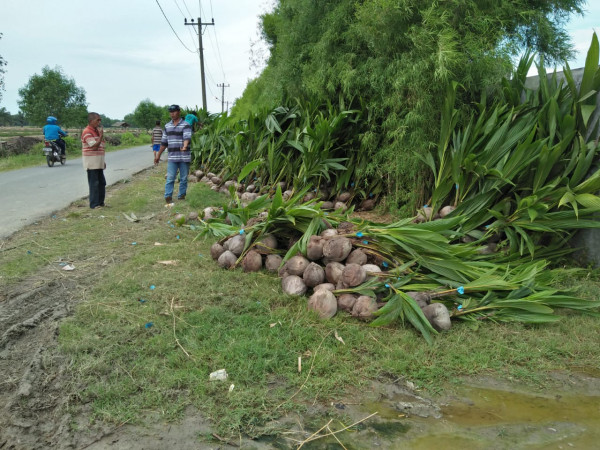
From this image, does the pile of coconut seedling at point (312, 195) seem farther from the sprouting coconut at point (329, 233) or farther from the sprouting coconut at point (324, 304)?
the sprouting coconut at point (324, 304)

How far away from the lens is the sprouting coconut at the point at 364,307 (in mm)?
2777

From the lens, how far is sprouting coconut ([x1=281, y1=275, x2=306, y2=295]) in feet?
10.1

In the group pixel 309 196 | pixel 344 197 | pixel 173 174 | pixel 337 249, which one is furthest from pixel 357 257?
pixel 173 174

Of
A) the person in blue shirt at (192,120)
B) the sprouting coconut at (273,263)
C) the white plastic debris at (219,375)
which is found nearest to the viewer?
the white plastic debris at (219,375)

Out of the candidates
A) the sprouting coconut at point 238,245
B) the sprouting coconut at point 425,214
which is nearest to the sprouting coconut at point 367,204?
the sprouting coconut at point 425,214

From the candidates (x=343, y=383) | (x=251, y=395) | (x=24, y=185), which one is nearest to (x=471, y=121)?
(x=343, y=383)

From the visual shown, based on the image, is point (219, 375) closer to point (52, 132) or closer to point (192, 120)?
point (192, 120)

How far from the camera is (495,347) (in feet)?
8.38

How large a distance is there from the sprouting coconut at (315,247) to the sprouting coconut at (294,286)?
0.20 m

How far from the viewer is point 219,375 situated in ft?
7.05

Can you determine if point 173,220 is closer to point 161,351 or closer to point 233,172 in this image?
point 233,172

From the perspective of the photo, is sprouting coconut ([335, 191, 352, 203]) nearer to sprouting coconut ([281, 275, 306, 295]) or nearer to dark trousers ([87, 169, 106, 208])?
sprouting coconut ([281, 275, 306, 295])

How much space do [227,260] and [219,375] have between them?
1.54 m

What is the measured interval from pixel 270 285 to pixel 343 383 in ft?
4.11
